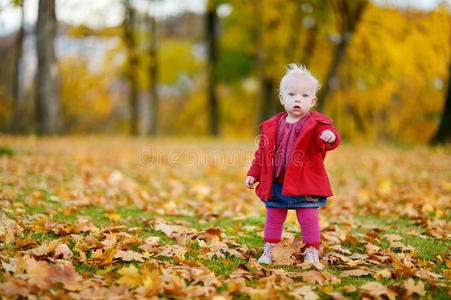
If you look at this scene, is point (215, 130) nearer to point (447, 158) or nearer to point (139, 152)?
point (139, 152)

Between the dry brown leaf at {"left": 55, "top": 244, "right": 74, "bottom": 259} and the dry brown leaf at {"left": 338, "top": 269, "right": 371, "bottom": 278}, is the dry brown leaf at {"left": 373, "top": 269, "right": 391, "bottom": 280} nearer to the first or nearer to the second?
the dry brown leaf at {"left": 338, "top": 269, "right": 371, "bottom": 278}

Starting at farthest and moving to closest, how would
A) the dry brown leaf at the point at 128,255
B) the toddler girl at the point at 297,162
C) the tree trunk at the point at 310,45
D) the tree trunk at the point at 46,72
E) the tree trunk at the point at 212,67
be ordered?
the tree trunk at the point at 212,67 → the tree trunk at the point at 310,45 → the tree trunk at the point at 46,72 → the toddler girl at the point at 297,162 → the dry brown leaf at the point at 128,255

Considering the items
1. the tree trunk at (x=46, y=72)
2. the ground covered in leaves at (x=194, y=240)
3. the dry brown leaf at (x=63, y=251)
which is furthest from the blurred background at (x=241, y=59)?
the dry brown leaf at (x=63, y=251)

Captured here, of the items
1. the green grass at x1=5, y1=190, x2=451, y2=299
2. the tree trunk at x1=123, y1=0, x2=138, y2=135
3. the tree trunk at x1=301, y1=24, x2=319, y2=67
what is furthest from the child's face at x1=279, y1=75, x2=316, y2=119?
the tree trunk at x1=123, y1=0, x2=138, y2=135

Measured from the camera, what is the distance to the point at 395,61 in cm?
1645

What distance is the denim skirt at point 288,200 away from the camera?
283cm

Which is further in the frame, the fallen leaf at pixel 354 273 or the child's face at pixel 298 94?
the child's face at pixel 298 94

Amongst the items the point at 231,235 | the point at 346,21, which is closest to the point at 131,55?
the point at 346,21

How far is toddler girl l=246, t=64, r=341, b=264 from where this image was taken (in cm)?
278

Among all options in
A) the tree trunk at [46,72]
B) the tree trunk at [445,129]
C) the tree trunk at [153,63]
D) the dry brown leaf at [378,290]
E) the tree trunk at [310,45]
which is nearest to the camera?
the dry brown leaf at [378,290]

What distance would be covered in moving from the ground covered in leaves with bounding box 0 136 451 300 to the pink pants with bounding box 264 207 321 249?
14 centimetres

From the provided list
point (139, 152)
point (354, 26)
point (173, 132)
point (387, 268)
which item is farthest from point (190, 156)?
point (173, 132)

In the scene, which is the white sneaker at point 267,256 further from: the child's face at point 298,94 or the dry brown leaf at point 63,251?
the dry brown leaf at point 63,251

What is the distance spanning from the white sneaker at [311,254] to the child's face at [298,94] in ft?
3.35
